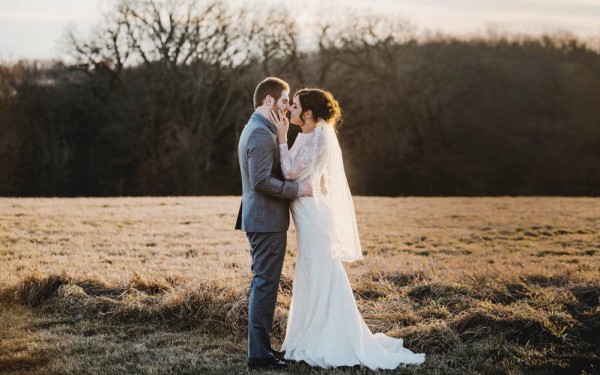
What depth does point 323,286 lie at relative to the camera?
20.0 feet

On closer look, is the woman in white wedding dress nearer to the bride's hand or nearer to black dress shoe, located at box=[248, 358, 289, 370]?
the bride's hand

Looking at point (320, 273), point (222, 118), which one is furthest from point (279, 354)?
point (222, 118)

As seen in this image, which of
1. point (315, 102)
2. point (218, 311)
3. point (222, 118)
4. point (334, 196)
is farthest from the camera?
point (222, 118)

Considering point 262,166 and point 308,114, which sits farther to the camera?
point 308,114

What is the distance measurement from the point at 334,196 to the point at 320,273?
2.54 ft

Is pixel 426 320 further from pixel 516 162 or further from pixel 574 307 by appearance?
pixel 516 162

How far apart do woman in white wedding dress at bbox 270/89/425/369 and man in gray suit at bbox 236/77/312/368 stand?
5.5 inches

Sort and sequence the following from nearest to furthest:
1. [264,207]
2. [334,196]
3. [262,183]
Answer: [262,183] < [264,207] < [334,196]

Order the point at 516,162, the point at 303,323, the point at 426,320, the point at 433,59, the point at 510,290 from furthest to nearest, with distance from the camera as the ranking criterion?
the point at 433,59 < the point at 516,162 < the point at 510,290 < the point at 426,320 < the point at 303,323

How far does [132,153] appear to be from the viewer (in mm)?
44125

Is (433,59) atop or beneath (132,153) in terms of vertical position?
atop

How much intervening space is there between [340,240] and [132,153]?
39809 millimetres

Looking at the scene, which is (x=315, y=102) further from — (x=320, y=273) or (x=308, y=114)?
(x=320, y=273)

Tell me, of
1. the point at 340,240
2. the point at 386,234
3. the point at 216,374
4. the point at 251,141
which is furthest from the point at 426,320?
the point at 386,234
